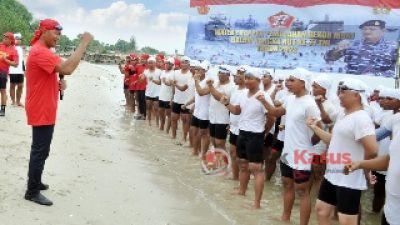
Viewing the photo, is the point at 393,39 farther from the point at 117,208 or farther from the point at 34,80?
the point at 34,80

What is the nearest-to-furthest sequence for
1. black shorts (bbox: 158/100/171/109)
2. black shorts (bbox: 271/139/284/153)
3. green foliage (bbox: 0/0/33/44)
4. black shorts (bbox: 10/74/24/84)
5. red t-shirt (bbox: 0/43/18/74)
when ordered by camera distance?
black shorts (bbox: 271/139/284/153) → red t-shirt (bbox: 0/43/18/74) → black shorts (bbox: 10/74/24/84) → black shorts (bbox: 158/100/171/109) → green foliage (bbox: 0/0/33/44)

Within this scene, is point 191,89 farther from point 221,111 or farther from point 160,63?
point 160,63

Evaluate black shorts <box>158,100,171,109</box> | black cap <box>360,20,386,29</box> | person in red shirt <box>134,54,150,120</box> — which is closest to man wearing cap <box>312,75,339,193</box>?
black cap <box>360,20,386,29</box>

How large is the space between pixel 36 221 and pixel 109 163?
2953mm

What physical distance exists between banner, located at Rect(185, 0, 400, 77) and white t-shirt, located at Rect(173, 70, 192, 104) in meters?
0.52

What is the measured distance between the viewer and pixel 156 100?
40.4ft

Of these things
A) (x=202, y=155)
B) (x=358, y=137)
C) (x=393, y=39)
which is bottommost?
(x=202, y=155)

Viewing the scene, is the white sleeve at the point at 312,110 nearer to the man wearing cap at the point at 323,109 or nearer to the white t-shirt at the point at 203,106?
the man wearing cap at the point at 323,109

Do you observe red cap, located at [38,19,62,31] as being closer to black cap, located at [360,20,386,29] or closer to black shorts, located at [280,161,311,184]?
black shorts, located at [280,161,311,184]

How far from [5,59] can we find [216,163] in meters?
5.22

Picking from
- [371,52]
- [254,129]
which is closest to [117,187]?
[254,129]

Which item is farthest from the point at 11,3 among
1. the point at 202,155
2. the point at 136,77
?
the point at 202,155

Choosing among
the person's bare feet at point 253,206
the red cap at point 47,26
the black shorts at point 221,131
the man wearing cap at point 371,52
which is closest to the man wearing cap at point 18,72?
the black shorts at point 221,131

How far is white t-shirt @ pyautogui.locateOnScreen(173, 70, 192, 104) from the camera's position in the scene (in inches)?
390
